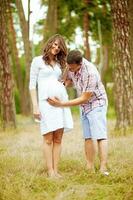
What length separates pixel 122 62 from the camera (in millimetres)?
13828

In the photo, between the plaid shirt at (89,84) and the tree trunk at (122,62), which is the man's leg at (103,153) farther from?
the tree trunk at (122,62)

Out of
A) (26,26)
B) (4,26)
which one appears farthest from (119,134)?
(26,26)

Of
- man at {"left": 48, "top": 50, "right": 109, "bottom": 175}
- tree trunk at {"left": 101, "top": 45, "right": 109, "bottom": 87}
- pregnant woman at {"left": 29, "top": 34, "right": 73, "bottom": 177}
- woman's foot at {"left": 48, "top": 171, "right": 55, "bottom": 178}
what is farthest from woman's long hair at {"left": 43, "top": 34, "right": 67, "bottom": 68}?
tree trunk at {"left": 101, "top": 45, "right": 109, "bottom": 87}

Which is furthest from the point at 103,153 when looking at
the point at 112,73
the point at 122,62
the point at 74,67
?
the point at 112,73

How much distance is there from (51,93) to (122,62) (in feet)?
19.5

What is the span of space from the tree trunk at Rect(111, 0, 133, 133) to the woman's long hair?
5.58 metres

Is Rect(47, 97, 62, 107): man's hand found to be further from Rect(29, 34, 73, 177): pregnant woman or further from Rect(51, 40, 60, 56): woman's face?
Rect(51, 40, 60, 56): woman's face

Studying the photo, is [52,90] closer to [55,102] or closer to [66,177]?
[55,102]

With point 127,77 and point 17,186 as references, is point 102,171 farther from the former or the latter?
point 127,77

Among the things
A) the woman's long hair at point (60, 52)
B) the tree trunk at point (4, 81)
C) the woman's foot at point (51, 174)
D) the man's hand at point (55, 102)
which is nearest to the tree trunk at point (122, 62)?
the tree trunk at point (4, 81)

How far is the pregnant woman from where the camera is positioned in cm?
816

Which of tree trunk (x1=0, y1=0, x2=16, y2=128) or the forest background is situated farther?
tree trunk (x1=0, y1=0, x2=16, y2=128)

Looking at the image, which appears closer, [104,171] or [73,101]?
[73,101]

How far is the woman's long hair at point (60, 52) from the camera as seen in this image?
820cm
